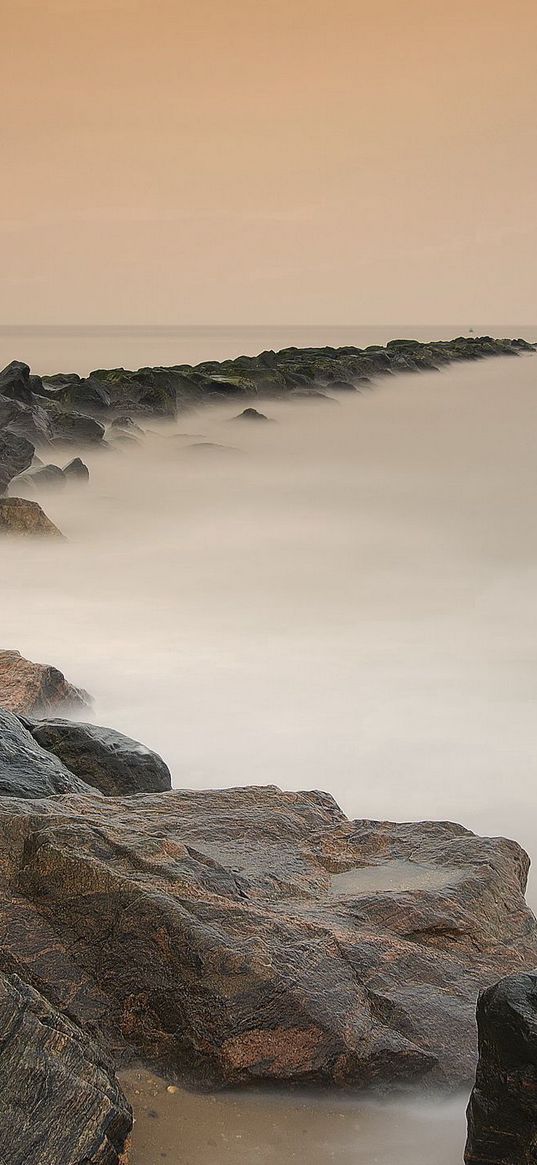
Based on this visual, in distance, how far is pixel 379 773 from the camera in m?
3.95

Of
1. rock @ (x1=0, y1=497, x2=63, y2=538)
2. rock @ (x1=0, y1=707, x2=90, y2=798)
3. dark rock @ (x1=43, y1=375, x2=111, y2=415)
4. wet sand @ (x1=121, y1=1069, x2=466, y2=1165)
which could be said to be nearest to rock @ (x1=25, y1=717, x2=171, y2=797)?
rock @ (x1=0, y1=707, x2=90, y2=798)

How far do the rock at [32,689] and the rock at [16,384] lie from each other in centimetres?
942

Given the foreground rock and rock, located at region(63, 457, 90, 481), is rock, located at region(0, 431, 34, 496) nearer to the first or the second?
rock, located at region(63, 457, 90, 481)

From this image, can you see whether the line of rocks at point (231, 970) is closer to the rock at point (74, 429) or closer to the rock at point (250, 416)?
the rock at point (74, 429)

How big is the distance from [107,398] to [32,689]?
12.6m

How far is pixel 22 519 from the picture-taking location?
781 cm

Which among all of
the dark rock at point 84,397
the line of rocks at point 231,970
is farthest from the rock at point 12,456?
the line of rocks at point 231,970

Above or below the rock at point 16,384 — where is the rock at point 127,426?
below

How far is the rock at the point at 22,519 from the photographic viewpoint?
25.3 ft

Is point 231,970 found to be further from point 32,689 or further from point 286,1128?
point 32,689

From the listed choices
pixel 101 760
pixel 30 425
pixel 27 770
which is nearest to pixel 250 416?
pixel 30 425

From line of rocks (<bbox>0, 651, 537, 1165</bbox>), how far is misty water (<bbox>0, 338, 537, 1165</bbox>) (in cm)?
12

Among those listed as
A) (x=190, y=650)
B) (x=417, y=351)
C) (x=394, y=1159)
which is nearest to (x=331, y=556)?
(x=190, y=650)

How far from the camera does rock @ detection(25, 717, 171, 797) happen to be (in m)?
3.16
